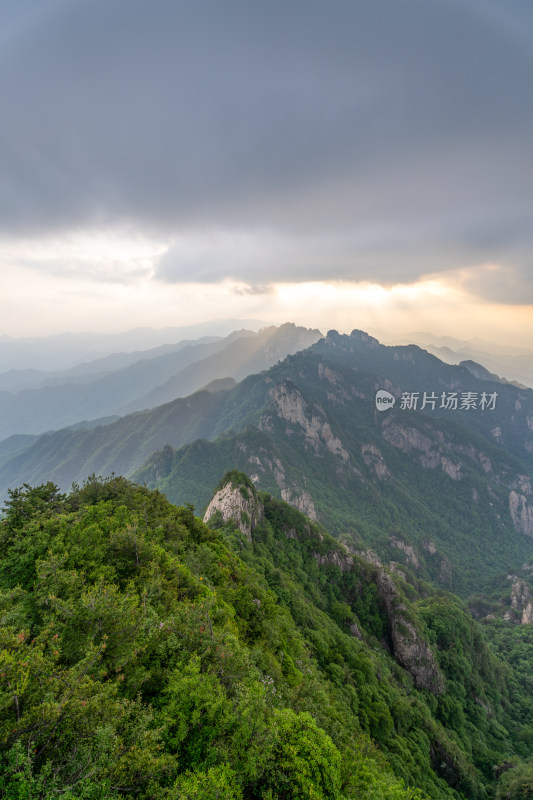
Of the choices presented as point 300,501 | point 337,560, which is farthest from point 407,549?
point 337,560

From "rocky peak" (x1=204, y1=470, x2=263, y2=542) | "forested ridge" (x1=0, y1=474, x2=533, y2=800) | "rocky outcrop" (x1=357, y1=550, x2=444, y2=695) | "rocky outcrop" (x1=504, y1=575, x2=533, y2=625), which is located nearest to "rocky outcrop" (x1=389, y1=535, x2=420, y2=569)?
"rocky outcrop" (x1=504, y1=575, x2=533, y2=625)

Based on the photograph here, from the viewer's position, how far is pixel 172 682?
51.9ft

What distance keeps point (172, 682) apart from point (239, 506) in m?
65.3

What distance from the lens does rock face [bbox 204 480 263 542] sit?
77.4m

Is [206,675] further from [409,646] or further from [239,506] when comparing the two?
[409,646]

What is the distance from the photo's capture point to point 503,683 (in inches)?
3735

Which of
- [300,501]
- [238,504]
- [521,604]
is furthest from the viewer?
[300,501]

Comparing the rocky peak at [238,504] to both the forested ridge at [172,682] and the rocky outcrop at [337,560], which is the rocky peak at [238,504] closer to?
the forested ridge at [172,682]

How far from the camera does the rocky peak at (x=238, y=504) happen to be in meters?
77.6

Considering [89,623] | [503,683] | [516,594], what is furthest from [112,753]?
[516,594]

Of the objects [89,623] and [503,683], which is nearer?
[89,623]

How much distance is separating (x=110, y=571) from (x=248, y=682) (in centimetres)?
1241

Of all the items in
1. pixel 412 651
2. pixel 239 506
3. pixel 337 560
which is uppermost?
pixel 239 506

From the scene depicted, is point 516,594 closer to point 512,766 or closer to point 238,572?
point 512,766
